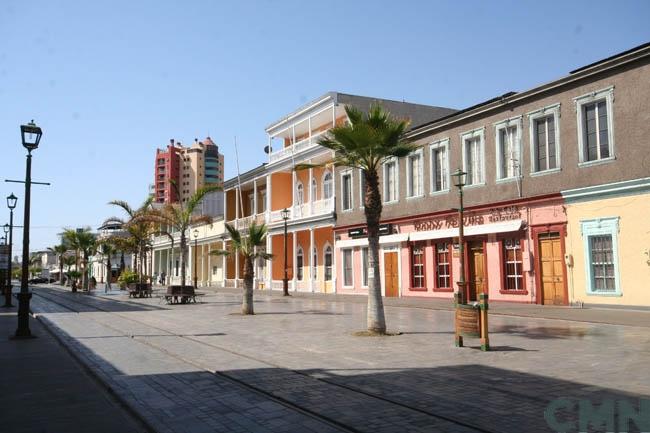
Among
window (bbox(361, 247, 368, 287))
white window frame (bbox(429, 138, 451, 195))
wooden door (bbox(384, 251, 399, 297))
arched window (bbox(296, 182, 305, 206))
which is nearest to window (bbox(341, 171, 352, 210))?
window (bbox(361, 247, 368, 287))

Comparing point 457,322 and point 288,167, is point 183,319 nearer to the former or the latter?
point 457,322

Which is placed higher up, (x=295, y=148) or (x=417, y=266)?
(x=295, y=148)

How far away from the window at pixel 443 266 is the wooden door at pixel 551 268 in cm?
511

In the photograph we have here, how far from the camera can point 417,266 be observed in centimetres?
2830

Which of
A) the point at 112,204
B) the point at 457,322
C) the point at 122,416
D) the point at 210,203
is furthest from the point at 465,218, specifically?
the point at 210,203

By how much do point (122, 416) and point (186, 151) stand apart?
159m

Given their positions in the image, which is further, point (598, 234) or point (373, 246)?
point (598, 234)

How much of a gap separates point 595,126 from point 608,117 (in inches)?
27.5

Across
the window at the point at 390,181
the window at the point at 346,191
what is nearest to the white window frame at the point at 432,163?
the window at the point at 390,181

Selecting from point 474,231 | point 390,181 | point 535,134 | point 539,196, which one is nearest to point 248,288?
point 474,231

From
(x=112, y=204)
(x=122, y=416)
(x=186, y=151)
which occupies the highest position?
(x=186, y=151)

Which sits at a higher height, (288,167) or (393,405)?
(288,167)

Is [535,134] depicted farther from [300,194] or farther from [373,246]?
[300,194]

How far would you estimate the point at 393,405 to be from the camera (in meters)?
6.63
